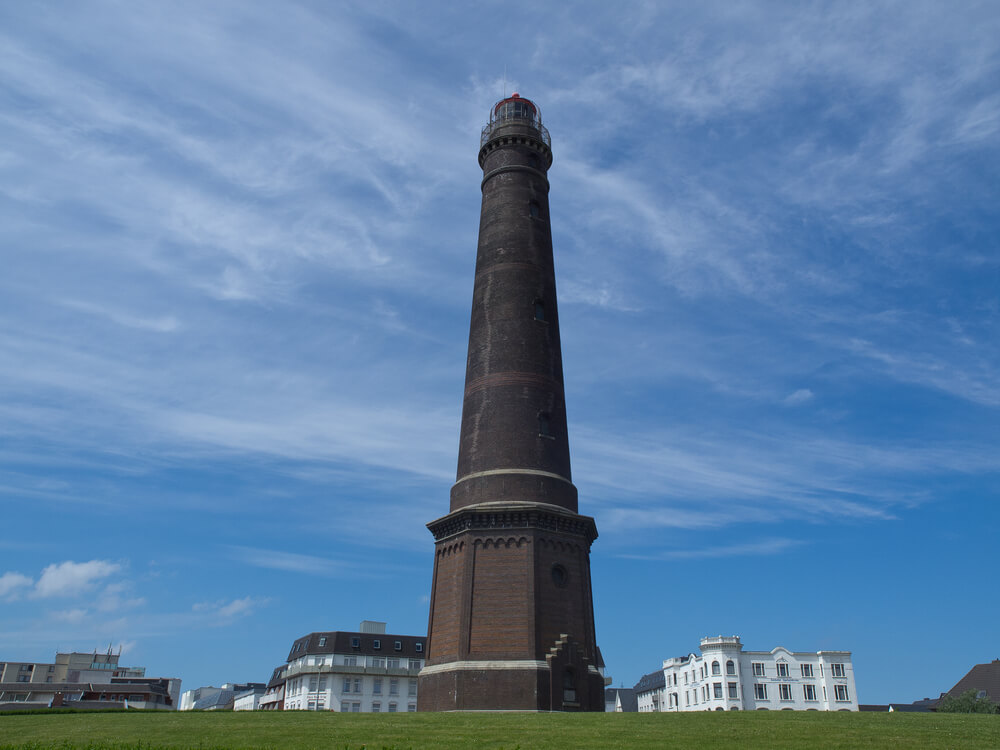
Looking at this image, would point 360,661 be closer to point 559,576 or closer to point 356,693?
point 356,693

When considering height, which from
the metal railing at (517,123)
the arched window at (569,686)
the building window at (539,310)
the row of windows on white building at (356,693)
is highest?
the metal railing at (517,123)

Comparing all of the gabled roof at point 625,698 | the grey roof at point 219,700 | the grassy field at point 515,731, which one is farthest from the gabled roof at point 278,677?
the grassy field at point 515,731

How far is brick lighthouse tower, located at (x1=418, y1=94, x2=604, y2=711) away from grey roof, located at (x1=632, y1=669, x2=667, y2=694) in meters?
73.3

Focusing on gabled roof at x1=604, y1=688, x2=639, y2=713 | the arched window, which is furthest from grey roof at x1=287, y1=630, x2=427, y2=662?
the arched window

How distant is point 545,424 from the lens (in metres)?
36.7

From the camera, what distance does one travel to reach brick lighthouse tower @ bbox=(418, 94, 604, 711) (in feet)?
104

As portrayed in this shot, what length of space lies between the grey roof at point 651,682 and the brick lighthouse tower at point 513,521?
240 feet

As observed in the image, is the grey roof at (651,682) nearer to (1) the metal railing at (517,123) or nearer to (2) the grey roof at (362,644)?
(2) the grey roof at (362,644)

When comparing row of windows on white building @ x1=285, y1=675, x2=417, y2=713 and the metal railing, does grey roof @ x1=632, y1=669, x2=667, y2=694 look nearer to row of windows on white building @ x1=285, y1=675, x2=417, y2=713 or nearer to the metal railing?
row of windows on white building @ x1=285, y1=675, x2=417, y2=713

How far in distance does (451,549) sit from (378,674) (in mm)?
50431

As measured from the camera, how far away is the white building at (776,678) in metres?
81.5

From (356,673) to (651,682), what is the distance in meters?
45.8

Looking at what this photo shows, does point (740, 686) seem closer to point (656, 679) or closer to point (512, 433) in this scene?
point (656, 679)

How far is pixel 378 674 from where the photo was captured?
260 ft
